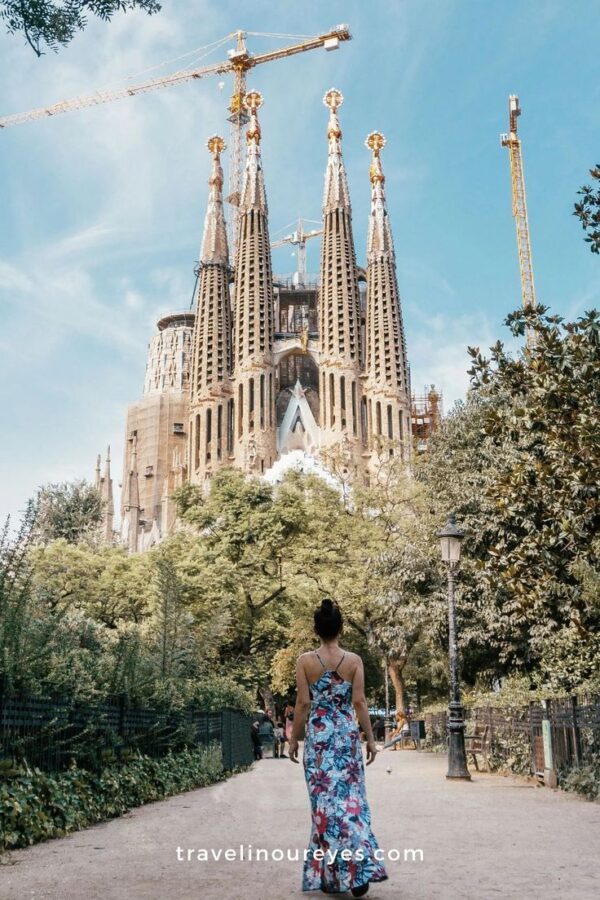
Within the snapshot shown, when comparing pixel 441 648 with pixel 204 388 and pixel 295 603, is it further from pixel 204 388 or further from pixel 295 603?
pixel 204 388

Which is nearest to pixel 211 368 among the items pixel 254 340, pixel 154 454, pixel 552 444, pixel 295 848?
pixel 254 340

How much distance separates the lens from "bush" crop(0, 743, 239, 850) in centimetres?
777

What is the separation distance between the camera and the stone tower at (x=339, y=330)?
3078 inches

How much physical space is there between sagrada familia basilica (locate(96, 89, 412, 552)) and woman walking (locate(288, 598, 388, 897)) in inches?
2685

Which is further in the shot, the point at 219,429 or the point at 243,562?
the point at 219,429

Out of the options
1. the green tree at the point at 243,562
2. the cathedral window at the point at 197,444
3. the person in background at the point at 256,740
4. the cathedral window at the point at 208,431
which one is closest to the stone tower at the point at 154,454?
the cathedral window at the point at 197,444

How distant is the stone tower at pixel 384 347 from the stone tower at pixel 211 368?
1171 cm

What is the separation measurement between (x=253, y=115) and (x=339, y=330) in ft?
79.3

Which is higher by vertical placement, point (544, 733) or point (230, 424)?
point (230, 424)

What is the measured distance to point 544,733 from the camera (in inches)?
554

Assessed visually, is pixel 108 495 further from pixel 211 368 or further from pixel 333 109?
pixel 333 109

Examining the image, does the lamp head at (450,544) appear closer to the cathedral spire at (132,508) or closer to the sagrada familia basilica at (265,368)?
the sagrada familia basilica at (265,368)

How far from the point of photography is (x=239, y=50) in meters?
108

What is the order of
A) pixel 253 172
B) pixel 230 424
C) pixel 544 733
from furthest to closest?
pixel 253 172 < pixel 230 424 < pixel 544 733
